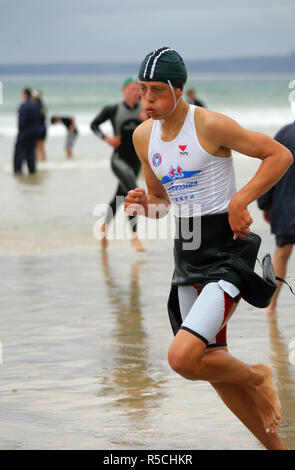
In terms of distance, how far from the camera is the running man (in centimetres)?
439

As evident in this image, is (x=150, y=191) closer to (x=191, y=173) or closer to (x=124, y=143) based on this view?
(x=191, y=173)

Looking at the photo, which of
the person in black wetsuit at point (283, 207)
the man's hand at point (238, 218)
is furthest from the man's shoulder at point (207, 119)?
the person in black wetsuit at point (283, 207)

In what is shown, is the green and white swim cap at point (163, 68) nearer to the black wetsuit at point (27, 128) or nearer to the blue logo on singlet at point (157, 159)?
the blue logo on singlet at point (157, 159)

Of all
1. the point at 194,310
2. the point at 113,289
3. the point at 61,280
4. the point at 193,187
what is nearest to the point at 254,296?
the point at 194,310

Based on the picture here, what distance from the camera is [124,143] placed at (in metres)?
11.0

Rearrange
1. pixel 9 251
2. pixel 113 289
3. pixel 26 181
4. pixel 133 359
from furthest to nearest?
1. pixel 26 181
2. pixel 9 251
3. pixel 113 289
4. pixel 133 359

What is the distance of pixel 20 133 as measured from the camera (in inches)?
927

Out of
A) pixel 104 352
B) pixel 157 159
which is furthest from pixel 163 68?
pixel 104 352

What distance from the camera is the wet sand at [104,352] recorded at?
16.6 ft

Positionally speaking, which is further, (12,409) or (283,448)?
(12,409)

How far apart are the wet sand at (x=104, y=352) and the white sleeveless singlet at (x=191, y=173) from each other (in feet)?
4.25

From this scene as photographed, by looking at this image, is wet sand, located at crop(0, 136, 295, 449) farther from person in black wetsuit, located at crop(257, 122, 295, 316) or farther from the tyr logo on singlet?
the tyr logo on singlet
